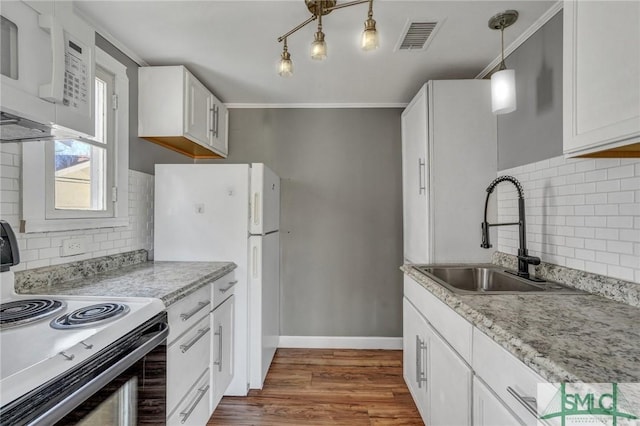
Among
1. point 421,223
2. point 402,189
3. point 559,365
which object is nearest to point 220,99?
point 402,189

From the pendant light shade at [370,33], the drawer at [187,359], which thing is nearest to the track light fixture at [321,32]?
the pendant light shade at [370,33]

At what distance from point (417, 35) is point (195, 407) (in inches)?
93.9

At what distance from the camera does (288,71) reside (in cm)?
156

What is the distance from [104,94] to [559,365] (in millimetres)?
2450

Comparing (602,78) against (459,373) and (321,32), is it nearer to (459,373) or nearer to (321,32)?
(321,32)

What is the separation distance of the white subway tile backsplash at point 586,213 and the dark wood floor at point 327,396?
52.1 inches

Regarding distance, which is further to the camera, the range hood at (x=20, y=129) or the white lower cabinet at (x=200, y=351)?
the white lower cabinet at (x=200, y=351)

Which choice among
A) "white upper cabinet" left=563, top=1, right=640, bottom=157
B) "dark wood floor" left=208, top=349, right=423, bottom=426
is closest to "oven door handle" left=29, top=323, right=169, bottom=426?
"dark wood floor" left=208, top=349, right=423, bottom=426

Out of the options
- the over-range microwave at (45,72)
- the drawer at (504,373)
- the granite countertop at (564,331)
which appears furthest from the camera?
the over-range microwave at (45,72)

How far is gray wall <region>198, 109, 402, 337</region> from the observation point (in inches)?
122

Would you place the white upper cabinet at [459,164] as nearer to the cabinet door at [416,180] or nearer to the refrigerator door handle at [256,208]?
the cabinet door at [416,180]

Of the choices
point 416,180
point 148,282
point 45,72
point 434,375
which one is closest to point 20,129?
point 45,72

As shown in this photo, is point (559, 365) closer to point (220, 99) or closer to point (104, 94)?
point (104, 94)

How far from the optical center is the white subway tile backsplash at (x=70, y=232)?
54.1 inches
